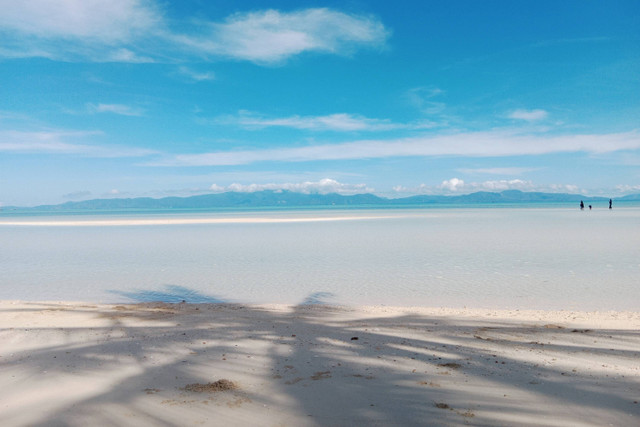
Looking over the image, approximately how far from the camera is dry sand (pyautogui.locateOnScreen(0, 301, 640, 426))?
168 inches

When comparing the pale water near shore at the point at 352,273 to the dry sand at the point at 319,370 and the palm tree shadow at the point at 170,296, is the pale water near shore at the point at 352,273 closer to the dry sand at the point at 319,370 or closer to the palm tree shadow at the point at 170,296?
the palm tree shadow at the point at 170,296

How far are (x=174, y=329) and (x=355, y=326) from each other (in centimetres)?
294

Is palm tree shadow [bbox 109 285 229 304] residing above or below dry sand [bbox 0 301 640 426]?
below

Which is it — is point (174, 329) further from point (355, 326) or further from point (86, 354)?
point (355, 326)

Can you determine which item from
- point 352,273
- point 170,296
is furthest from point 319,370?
point 352,273

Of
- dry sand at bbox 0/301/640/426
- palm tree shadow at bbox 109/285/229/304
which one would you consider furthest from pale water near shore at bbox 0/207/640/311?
dry sand at bbox 0/301/640/426

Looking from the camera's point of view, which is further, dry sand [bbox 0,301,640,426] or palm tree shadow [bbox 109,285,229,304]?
palm tree shadow [bbox 109,285,229,304]

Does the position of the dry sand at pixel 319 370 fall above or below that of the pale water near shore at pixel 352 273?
above

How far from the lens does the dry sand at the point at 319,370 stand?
428 centimetres

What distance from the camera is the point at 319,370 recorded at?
5492 millimetres

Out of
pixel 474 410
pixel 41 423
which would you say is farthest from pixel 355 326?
pixel 41 423

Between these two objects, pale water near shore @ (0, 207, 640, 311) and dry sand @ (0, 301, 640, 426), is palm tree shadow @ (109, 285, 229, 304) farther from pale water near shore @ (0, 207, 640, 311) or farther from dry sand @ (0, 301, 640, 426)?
dry sand @ (0, 301, 640, 426)

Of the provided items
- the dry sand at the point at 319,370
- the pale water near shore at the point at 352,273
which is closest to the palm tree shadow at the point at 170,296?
the pale water near shore at the point at 352,273

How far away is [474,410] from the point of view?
14.2 ft
